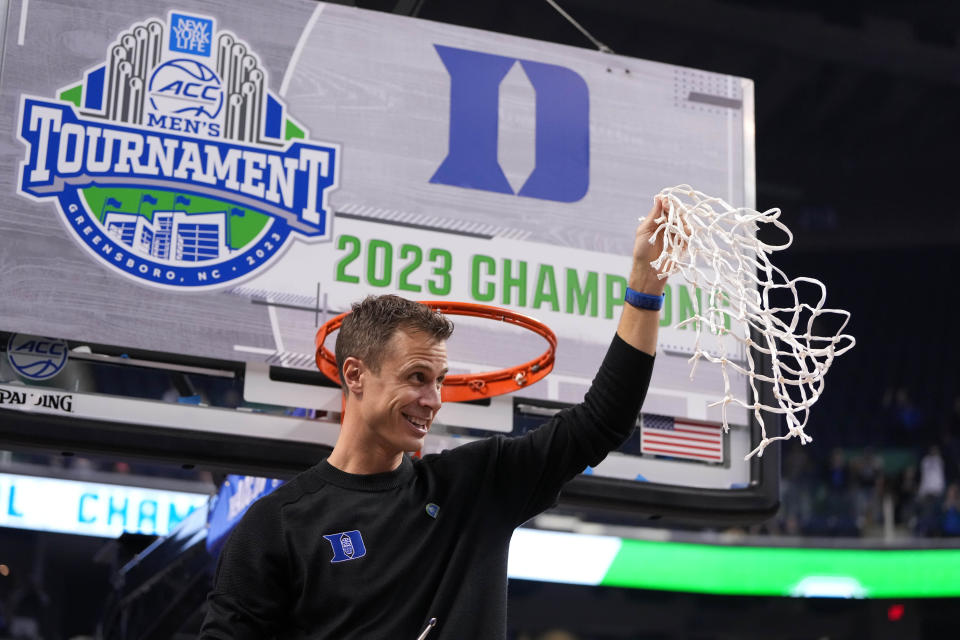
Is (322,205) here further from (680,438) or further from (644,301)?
(644,301)

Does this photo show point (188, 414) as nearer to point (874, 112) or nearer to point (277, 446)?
point (277, 446)

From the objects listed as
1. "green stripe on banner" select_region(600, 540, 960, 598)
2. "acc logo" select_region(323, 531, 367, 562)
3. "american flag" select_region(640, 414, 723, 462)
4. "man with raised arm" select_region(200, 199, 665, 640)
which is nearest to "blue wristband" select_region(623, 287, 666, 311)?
"man with raised arm" select_region(200, 199, 665, 640)

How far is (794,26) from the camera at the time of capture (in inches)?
486

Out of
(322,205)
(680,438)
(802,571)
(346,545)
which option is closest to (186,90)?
(322,205)

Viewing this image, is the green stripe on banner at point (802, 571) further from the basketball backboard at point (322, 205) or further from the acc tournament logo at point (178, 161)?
the acc tournament logo at point (178, 161)

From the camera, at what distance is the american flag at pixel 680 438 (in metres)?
3.29

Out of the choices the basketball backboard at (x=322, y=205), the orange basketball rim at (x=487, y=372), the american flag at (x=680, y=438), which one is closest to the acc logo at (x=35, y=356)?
the basketball backboard at (x=322, y=205)

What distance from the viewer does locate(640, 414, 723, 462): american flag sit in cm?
329

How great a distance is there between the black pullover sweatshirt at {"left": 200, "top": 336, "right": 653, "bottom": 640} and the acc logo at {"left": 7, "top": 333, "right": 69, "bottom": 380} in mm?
1221

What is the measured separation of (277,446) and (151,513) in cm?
663

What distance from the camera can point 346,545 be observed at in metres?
1.81

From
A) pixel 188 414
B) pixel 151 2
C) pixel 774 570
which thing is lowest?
pixel 774 570

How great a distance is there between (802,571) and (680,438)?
908 cm

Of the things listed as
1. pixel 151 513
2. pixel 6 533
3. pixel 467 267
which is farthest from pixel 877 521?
pixel 467 267
